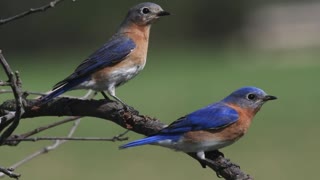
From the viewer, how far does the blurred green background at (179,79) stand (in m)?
17.2

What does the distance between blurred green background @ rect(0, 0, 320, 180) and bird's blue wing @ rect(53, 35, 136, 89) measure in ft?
27.5

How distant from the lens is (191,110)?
21422mm

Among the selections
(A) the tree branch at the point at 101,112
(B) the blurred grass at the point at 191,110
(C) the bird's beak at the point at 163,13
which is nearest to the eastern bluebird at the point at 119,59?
(C) the bird's beak at the point at 163,13

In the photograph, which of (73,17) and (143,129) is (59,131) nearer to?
(143,129)

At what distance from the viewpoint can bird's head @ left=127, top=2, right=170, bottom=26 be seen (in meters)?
6.52

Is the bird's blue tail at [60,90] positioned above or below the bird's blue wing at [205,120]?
above

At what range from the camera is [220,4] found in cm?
4169

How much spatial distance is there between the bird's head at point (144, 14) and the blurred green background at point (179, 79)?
27.0ft

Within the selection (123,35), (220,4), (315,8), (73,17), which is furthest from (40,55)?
(123,35)

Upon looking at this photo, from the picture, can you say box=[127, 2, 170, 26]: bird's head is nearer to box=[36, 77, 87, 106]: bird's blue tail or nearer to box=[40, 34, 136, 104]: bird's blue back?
box=[40, 34, 136, 104]: bird's blue back

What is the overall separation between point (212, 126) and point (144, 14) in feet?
4.81

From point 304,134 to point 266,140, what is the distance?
98 centimetres

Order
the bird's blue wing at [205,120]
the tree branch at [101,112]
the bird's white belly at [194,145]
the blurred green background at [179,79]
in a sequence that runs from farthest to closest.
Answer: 1. the blurred green background at [179,79]
2. the bird's blue wing at [205,120]
3. the bird's white belly at [194,145]
4. the tree branch at [101,112]

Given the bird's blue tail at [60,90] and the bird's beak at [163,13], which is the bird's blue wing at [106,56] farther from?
the bird's beak at [163,13]
